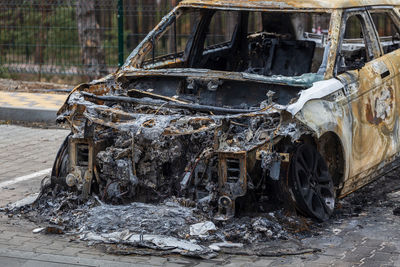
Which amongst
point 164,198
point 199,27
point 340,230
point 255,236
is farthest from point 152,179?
point 199,27

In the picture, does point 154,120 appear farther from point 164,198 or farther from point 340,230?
point 340,230

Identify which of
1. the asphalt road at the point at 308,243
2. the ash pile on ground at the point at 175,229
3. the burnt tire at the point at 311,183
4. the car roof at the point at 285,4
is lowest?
the asphalt road at the point at 308,243

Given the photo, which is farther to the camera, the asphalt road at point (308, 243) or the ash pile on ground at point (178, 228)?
the ash pile on ground at point (178, 228)

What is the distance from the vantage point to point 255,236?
261 inches

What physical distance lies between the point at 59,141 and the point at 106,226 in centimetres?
472

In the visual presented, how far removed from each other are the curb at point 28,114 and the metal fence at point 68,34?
2.53 m

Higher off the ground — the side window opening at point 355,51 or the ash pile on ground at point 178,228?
the side window opening at point 355,51

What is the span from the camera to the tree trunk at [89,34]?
16250mm

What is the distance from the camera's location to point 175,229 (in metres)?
6.64

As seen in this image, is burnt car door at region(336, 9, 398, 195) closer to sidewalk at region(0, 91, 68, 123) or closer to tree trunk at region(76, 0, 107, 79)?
sidewalk at region(0, 91, 68, 123)

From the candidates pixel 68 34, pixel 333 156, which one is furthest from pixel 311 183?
pixel 68 34

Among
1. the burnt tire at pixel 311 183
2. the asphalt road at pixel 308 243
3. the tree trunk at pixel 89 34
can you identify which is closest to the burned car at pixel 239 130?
the burnt tire at pixel 311 183

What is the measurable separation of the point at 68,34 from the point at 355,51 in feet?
26.2

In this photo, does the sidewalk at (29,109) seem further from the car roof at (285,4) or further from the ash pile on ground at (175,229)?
the ash pile on ground at (175,229)
